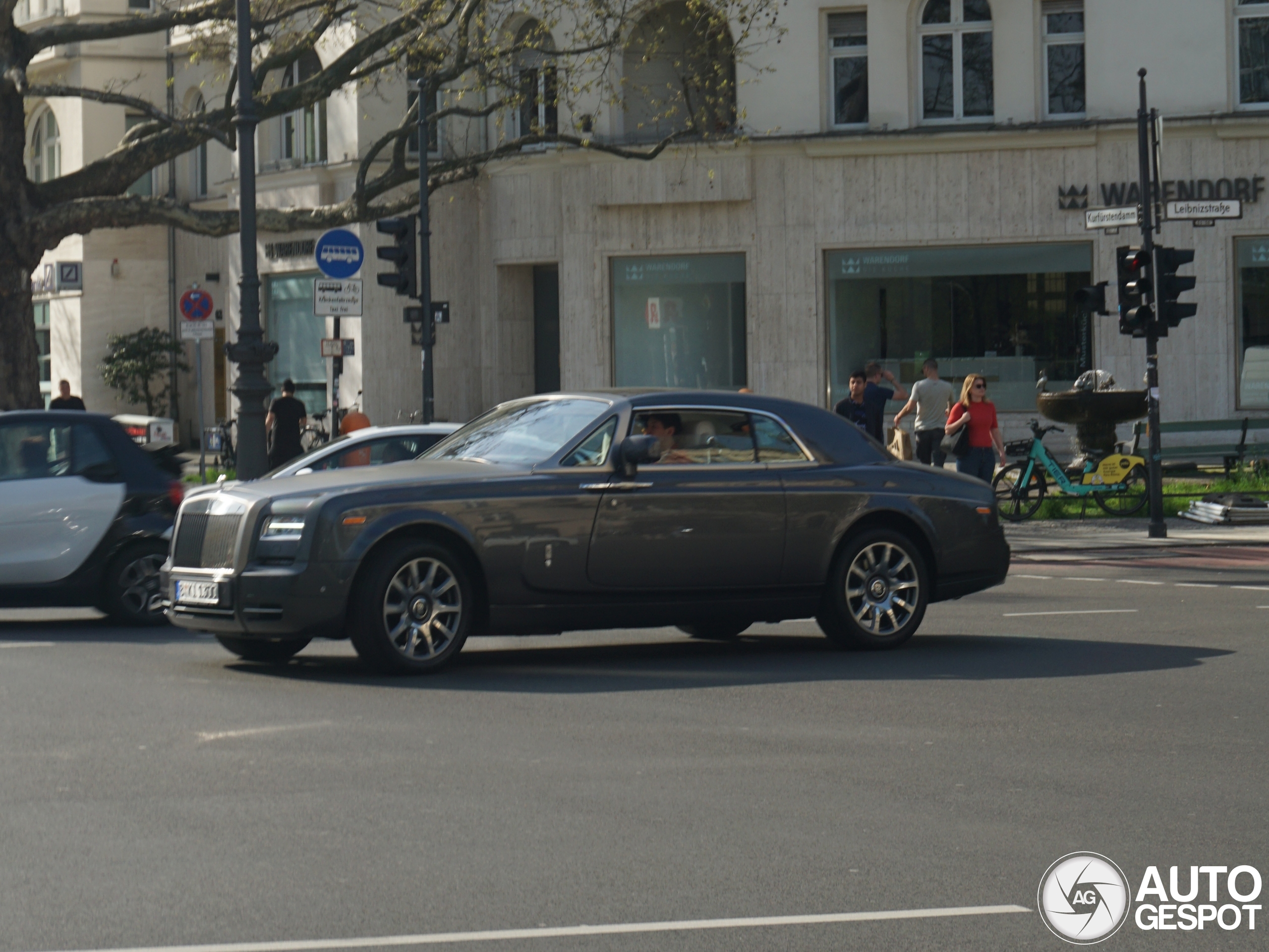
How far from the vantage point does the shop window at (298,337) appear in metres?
35.8

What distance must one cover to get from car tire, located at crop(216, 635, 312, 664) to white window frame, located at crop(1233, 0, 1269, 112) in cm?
2262

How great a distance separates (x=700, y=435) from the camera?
36.4 feet

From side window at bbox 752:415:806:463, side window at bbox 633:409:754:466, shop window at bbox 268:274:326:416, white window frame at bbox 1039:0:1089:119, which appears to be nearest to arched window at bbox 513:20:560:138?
shop window at bbox 268:274:326:416

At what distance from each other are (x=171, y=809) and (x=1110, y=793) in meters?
3.42

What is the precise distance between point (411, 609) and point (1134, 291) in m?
12.0

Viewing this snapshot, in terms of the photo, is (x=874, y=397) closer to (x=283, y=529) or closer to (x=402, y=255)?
(x=402, y=255)

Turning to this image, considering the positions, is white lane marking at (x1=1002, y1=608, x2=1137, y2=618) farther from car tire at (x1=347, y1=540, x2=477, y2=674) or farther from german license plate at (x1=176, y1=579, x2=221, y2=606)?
german license plate at (x1=176, y1=579, x2=221, y2=606)

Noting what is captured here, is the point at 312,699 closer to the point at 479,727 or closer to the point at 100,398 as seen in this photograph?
the point at 479,727

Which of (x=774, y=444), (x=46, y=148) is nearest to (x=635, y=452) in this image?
(x=774, y=444)

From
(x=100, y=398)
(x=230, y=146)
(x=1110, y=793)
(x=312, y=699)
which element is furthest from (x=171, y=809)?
(x=100, y=398)

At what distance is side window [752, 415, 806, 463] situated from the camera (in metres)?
11.2

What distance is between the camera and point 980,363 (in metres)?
30.7

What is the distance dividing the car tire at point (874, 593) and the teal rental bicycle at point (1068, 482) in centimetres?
1115

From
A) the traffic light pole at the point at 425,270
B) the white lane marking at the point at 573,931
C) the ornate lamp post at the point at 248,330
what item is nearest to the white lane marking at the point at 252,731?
the white lane marking at the point at 573,931
